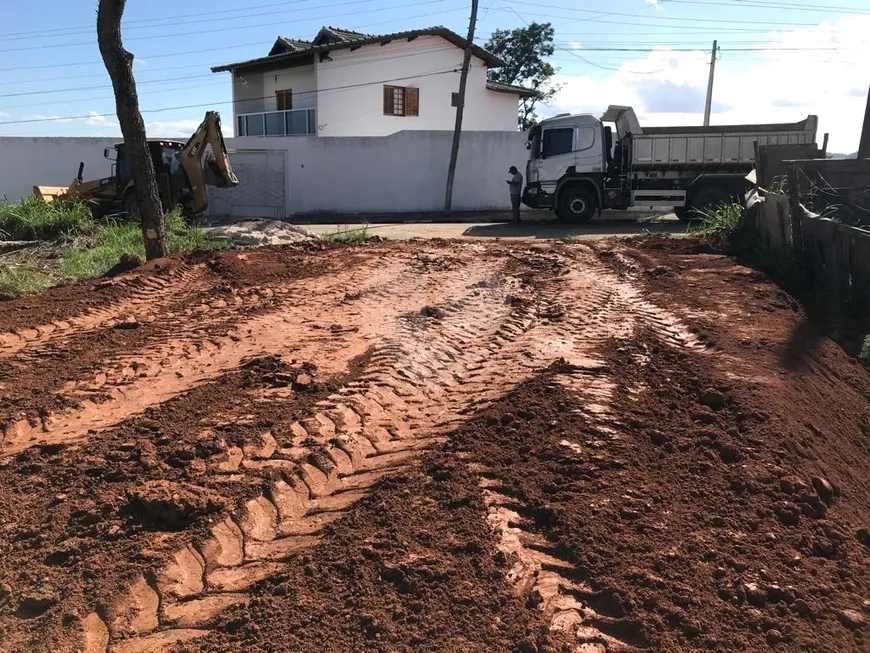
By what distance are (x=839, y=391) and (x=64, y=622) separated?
5129 mm

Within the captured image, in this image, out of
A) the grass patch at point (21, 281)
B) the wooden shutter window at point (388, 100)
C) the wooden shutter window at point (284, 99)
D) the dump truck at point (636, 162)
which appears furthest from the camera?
the wooden shutter window at point (284, 99)

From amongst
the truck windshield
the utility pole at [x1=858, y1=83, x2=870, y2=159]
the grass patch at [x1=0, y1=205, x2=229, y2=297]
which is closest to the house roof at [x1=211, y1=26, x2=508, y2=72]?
the truck windshield

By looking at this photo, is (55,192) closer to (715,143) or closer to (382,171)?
(382,171)

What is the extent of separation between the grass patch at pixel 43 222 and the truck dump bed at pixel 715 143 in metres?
12.8

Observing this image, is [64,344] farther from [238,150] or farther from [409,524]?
[238,150]

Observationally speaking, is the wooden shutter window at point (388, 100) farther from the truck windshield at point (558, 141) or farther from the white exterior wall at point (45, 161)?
the truck windshield at point (558, 141)

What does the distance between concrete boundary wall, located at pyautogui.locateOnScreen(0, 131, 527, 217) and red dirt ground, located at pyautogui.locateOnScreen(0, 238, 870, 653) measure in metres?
18.4

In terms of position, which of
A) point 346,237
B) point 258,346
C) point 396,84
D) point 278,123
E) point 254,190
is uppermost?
point 396,84

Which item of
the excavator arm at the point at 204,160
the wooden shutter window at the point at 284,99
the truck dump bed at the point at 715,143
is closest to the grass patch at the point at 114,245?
the excavator arm at the point at 204,160

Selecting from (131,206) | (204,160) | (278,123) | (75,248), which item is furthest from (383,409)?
(278,123)

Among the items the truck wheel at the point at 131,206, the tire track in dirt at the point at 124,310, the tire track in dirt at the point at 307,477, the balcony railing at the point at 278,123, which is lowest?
the tire track in dirt at the point at 307,477

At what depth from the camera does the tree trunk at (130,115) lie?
379 inches

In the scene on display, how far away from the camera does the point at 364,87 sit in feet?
90.6

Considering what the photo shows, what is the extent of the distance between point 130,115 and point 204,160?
6892 millimetres
